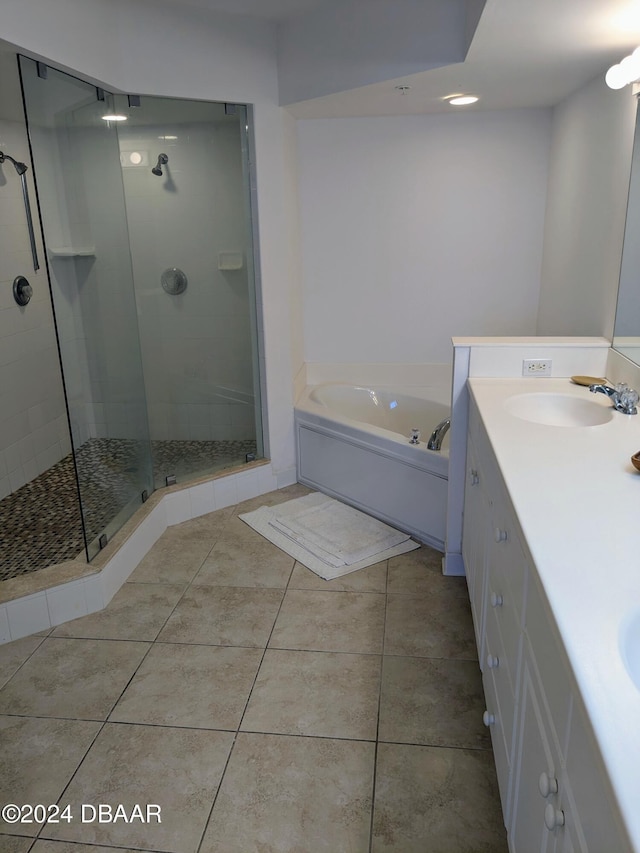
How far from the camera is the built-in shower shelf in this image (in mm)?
2668

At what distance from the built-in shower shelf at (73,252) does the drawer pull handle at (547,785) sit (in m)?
2.38

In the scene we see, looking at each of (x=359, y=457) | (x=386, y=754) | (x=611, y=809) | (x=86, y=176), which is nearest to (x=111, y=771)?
(x=386, y=754)

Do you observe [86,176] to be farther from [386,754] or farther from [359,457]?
→ [386,754]

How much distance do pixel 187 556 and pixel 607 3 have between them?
8.55ft

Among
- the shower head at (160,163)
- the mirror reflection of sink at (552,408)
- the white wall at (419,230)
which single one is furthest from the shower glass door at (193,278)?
the mirror reflection of sink at (552,408)

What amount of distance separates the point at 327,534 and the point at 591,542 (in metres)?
2.04

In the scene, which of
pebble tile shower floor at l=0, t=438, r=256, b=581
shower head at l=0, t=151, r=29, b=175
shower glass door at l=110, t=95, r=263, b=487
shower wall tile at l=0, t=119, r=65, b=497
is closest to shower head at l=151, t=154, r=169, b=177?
shower glass door at l=110, t=95, r=263, b=487

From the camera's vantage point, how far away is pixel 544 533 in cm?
132

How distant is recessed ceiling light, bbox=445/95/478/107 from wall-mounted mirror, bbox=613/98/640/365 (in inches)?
45.5

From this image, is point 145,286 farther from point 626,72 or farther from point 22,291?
point 626,72

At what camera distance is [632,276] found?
2365 mm

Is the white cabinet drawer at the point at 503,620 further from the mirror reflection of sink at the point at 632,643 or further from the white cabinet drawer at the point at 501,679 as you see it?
the mirror reflection of sink at the point at 632,643

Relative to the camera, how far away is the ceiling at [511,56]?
6.56ft

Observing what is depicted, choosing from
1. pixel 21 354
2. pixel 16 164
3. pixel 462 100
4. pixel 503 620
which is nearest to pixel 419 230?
pixel 462 100
